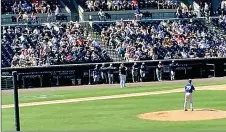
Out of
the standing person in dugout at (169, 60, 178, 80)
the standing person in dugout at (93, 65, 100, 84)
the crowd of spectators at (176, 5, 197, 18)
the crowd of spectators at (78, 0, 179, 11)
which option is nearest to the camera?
the standing person in dugout at (93, 65, 100, 84)

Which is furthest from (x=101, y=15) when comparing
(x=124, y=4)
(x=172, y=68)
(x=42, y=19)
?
(x=172, y=68)

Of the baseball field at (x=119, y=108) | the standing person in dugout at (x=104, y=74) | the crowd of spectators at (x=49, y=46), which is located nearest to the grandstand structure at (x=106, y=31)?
the crowd of spectators at (x=49, y=46)

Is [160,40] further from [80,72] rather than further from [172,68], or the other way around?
[80,72]

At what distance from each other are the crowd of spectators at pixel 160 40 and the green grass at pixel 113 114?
10629 mm

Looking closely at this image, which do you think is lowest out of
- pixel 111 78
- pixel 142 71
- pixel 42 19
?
pixel 111 78

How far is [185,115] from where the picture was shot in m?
22.2

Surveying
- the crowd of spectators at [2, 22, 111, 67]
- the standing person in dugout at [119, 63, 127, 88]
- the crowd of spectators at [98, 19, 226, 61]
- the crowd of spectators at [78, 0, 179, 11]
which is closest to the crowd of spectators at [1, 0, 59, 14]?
the crowd of spectators at [2, 22, 111, 67]

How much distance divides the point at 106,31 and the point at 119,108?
62.2 feet

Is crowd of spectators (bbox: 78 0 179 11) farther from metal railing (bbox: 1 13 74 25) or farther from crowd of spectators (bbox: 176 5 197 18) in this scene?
metal railing (bbox: 1 13 74 25)

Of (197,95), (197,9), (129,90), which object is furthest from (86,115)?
(197,9)

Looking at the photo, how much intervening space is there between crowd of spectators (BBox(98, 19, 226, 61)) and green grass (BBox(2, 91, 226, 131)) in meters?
10.6

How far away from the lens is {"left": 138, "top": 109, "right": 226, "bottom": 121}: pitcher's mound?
21084 mm

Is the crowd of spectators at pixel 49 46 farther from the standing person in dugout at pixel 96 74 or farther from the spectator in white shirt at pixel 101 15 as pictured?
the spectator in white shirt at pixel 101 15

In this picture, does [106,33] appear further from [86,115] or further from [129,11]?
[86,115]
